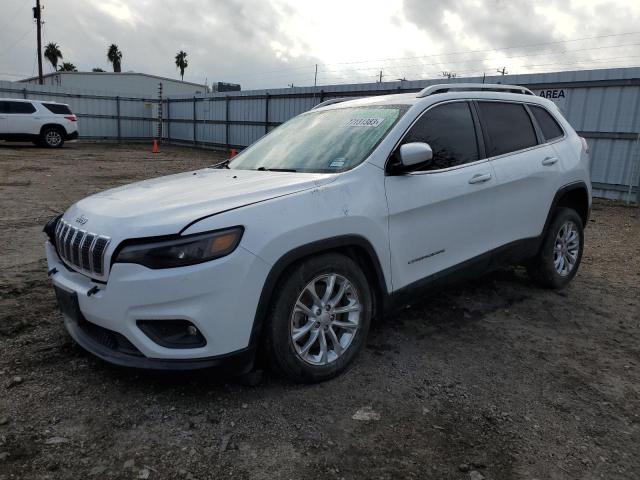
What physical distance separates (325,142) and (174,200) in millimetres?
1226

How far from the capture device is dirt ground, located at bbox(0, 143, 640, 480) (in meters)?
2.35

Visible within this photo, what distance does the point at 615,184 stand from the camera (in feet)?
35.9

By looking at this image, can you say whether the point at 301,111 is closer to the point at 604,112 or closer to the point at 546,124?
the point at 604,112

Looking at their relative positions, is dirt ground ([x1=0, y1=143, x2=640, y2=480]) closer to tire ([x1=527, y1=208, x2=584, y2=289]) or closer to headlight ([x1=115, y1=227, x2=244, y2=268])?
tire ([x1=527, y1=208, x2=584, y2=289])

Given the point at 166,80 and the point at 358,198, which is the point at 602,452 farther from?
the point at 166,80

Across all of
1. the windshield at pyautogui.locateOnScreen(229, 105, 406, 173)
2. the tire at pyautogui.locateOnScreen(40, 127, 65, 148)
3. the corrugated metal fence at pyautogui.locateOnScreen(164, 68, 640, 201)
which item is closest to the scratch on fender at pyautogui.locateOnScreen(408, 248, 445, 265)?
the windshield at pyautogui.locateOnScreen(229, 105, 406, 173)

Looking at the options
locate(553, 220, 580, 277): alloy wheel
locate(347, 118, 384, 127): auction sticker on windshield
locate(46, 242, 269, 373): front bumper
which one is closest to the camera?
locate(46, 242, 269, 373): front bumper

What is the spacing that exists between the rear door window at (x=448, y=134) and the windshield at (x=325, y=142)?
0.19 metres

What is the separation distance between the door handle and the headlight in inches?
81.0

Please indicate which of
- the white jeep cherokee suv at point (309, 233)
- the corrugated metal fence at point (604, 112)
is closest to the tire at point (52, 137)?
the corrugated metal fence at point (604, 112)

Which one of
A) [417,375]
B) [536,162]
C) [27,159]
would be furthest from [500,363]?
[27,159]

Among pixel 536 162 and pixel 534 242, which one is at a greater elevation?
pixel 536 162

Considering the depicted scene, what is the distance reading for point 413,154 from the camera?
3146mm

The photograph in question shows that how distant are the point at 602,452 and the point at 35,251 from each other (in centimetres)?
566
